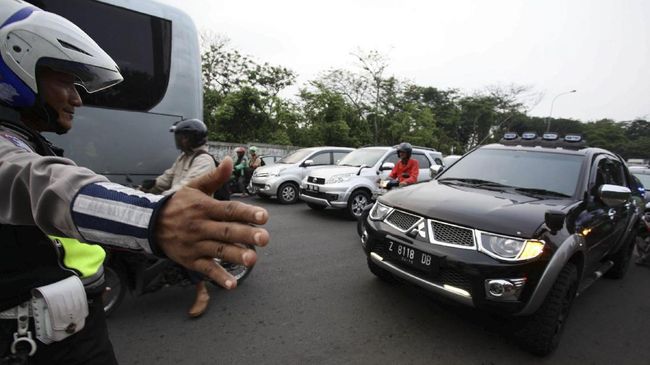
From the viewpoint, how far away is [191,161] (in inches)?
108

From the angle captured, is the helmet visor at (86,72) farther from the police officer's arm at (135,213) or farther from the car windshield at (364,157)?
the car windshield at (364,157)

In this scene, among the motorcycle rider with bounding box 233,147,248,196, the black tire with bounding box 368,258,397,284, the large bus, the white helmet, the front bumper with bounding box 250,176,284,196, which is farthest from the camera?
the motorcycle rider with bounding box 233,147,248,196

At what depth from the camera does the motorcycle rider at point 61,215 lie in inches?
29.5

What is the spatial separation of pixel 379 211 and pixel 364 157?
15.9ft

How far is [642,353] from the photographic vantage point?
264cm

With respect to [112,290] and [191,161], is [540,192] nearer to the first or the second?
[191,161]

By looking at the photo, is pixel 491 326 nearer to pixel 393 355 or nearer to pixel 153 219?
pixel 393 355

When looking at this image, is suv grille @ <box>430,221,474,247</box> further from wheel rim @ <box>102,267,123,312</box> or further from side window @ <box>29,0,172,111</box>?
side window @ <box>29,0,172,111</box>

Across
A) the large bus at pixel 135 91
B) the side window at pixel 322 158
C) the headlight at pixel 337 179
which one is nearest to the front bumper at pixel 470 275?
the large bus at pixel 135 91

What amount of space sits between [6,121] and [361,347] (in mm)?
Result: 2431

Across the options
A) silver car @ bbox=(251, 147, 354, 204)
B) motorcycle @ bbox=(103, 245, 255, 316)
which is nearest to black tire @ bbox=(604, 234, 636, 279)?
motorcycle @ bbox=(103, 245, 255, 316)

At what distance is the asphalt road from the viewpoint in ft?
7.93

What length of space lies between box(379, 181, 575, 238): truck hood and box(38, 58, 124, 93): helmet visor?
2.30 meters

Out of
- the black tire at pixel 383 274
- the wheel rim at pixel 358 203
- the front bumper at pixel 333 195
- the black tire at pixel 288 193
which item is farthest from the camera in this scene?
the black tire at pixel 288 193
